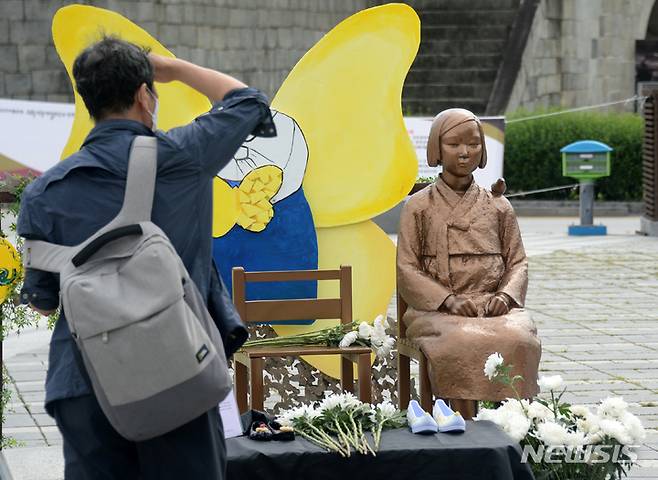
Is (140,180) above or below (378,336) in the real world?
above

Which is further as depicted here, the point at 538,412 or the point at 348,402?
the point at 348,402

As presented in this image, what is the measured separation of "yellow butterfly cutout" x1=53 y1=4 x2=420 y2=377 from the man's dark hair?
12.5ft

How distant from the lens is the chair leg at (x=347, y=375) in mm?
6422

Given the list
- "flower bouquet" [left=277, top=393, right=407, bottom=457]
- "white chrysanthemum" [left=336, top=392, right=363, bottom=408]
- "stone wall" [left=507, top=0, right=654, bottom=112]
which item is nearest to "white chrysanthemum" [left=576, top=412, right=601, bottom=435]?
"flower bouquet" [left=277, top=393, right=407, bottom=457]

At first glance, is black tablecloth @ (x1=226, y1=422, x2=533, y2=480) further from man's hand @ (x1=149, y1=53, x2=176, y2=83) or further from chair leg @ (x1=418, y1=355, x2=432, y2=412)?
man's hand @ (x1=149, y1=53, x2=176, y2=83)

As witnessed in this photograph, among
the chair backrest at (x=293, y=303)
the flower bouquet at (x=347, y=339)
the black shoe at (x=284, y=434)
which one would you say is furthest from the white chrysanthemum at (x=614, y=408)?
the chair backrest at (x=293, y=303)

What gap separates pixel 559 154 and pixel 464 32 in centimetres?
430

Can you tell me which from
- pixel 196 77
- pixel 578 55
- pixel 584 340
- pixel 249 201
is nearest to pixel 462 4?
pixel 578 55

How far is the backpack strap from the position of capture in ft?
10.2

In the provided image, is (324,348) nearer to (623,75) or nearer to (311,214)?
(311,214)

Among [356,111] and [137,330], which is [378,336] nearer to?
Result: [356,111]

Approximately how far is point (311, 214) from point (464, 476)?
2.91m

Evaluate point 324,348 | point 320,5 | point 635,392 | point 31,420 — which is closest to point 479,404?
point 324,348

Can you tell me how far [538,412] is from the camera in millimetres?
4543
